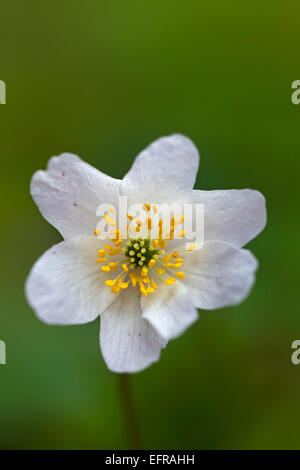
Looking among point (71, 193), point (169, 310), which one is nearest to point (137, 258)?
point (169, 310)

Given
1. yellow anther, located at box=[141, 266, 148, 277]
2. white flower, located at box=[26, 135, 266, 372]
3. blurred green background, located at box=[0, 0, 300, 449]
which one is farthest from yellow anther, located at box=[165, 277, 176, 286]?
blurred green background, located at box=[0, 0, 300, 449]

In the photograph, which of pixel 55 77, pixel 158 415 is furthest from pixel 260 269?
pixel 55 77

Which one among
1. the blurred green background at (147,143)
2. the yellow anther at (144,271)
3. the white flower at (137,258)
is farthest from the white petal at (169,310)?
A: the blurred green background at (147,143)

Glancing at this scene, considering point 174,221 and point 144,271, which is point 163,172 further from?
point 144,271

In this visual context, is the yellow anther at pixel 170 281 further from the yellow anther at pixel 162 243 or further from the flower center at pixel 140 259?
the yellow anther at pixel 162 243

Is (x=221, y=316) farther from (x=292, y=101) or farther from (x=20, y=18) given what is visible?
(x=20, y=18)

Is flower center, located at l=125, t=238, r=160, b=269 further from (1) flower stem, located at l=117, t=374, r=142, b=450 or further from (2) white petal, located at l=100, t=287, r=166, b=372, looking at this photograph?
(1) flower stem, located at l=117, t=374, r=142, b=450

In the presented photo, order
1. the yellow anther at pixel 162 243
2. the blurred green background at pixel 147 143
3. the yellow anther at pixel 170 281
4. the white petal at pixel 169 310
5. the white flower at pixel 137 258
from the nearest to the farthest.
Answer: the white petal at pixel 169 310 < the white flower at pixel 137 258 < the yellow anther at pixel 170 281 < the yellow anther at pixel 162 243 < the blurred green background at pixel 147 143
